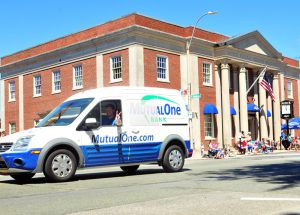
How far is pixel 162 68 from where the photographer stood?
30.9 meters

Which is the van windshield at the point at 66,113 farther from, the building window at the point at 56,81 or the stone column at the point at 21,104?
the stone column at the point at 21,104

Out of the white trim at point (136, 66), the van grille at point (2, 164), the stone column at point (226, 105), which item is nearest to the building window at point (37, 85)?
the white trim at point (136, 66)

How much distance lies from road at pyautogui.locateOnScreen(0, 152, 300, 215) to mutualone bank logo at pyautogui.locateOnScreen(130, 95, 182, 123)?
78.2 inches

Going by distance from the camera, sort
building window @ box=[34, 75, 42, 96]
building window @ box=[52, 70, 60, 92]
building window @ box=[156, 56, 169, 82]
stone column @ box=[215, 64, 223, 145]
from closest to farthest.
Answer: building window @ box=[156, 56, 169, 82] < stone column @ box=[215, 64, 223, 145] < building window @ box=[52, 70, 60, 92] < building window @ box=[34, 75, 42, 96]

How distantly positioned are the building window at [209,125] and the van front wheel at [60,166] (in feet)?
77.5

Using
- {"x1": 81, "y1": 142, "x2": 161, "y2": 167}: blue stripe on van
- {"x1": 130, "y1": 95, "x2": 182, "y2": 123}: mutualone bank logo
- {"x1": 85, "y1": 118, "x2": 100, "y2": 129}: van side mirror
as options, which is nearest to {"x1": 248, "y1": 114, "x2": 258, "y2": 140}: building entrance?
{"x1": 130, "y1": 95, "x2": 182, "y2": 123}: mutualone bank logo

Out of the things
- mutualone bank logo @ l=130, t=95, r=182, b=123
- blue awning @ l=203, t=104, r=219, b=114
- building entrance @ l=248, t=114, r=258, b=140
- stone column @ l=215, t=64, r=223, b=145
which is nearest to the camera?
mutualone bank logo @ l=130, t=95, r=182, b=123

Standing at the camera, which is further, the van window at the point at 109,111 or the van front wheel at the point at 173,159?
the van front wheel at the point at 173,159

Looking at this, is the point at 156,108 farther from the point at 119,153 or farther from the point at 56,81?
the point at 56,81

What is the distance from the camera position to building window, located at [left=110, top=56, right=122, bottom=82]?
98.5ft

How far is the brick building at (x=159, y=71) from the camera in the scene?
29.8 m

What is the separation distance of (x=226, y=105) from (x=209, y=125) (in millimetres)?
2077

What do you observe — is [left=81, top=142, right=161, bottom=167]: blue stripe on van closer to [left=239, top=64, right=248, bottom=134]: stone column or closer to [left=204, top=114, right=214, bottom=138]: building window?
[left=204, top=114, right=214, bottom=138]: building window

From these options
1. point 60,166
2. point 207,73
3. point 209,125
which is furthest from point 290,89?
point 60,166
